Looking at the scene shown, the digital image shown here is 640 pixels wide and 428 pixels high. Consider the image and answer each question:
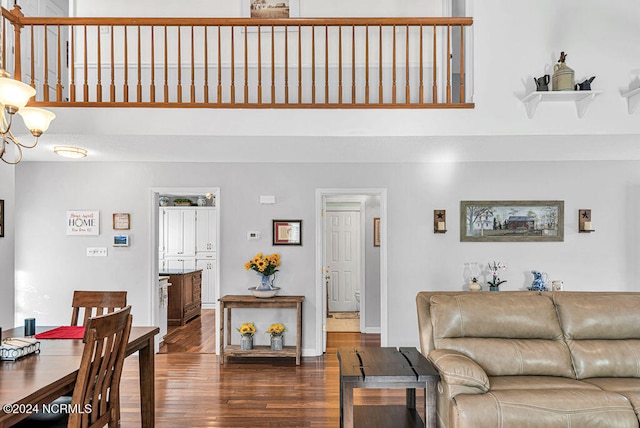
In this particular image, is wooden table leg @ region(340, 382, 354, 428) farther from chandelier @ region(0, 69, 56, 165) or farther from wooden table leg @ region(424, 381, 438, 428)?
chandelier @ region(0, 69, 56, 165)

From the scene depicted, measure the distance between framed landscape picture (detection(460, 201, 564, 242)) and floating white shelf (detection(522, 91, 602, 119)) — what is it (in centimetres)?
148

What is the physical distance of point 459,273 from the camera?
4879mm

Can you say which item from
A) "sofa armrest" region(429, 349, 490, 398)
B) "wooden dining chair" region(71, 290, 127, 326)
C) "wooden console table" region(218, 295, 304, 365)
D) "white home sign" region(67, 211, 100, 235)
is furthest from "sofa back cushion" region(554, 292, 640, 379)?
"white home sign" region(67, 211, 100, 235)

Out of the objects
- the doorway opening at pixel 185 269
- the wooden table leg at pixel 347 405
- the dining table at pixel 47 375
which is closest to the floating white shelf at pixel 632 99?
the wooden table leg at pixel 347 405

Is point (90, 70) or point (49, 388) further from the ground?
point (90, 70)

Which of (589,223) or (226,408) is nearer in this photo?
(226,408)

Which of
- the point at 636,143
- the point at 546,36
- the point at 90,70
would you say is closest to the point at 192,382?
the point at 90,70

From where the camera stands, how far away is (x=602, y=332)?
293 cm

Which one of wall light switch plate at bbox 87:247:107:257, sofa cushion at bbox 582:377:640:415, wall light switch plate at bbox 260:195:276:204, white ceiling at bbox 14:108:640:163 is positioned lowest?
sofa cushion at bbox 582:377:640:415

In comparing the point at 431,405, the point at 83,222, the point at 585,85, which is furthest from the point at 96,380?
the point at 585,85

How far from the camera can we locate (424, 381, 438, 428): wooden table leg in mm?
2479

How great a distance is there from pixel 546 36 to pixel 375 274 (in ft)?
11.9

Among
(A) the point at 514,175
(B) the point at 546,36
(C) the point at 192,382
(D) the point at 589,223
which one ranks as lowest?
(C) the point at 192,382

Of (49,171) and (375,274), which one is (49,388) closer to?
(49,171)
